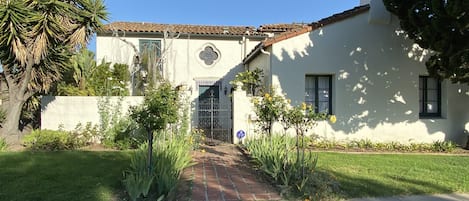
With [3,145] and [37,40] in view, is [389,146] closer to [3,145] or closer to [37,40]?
[37,40]

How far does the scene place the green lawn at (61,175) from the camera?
566 centimetres

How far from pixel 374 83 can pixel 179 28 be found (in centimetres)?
1061

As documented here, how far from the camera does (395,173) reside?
7.65 meters

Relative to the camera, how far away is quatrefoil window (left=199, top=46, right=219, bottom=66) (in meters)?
18.4

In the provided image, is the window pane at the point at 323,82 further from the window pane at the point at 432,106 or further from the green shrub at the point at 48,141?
the green shrub at the point at 48,141

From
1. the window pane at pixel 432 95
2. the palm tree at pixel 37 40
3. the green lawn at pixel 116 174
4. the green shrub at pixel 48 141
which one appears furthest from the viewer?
the window pane at pixel 432 95

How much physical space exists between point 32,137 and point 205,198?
768cm

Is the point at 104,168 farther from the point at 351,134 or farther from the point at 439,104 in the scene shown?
the point at 439,104

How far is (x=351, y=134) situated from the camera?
12.7 m

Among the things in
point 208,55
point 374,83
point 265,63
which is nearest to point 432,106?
point 374,83

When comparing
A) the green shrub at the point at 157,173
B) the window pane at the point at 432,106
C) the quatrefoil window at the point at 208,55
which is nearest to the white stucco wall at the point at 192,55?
the quatrefoil window at the point at 208,55

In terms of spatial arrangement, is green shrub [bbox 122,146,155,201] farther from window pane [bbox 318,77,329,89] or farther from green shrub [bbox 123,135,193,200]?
window pane [bbox 318,77,329,89]

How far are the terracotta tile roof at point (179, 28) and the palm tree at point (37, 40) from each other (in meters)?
6.43

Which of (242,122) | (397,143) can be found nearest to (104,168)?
(242,122)
